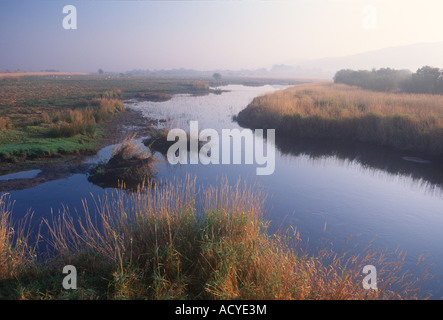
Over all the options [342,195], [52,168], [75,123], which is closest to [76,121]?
[75,123]

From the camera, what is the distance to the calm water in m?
6.26

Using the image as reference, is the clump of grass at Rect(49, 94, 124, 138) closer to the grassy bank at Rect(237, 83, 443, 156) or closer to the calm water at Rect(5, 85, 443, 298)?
the calm water at Rect(5, 85, 443, 298)

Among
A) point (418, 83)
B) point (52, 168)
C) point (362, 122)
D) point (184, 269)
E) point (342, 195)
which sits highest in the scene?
point (418, 83)

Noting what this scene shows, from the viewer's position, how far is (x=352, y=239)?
610 cm

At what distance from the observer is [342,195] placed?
8391 millimetres

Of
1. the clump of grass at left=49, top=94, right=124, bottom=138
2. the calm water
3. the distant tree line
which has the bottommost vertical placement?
the calm water

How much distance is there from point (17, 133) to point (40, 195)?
5.80 meters

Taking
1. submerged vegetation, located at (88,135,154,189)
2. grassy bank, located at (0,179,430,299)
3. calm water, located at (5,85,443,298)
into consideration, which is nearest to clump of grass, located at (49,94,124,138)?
calm water, located at (5,85,443,298)

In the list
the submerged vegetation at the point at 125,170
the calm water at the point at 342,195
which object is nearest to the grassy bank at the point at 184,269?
the calm water at the point at 342,195

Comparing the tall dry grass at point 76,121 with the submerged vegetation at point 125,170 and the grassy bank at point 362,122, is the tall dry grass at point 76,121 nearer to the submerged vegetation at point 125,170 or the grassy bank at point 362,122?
the submerged vegetation at point 125,170

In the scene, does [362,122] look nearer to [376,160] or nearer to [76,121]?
[376,160]

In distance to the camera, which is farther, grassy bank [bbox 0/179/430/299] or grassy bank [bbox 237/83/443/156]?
grassy bank [bbox 237/83/443/156]

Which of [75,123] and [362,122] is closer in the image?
[75,123]
